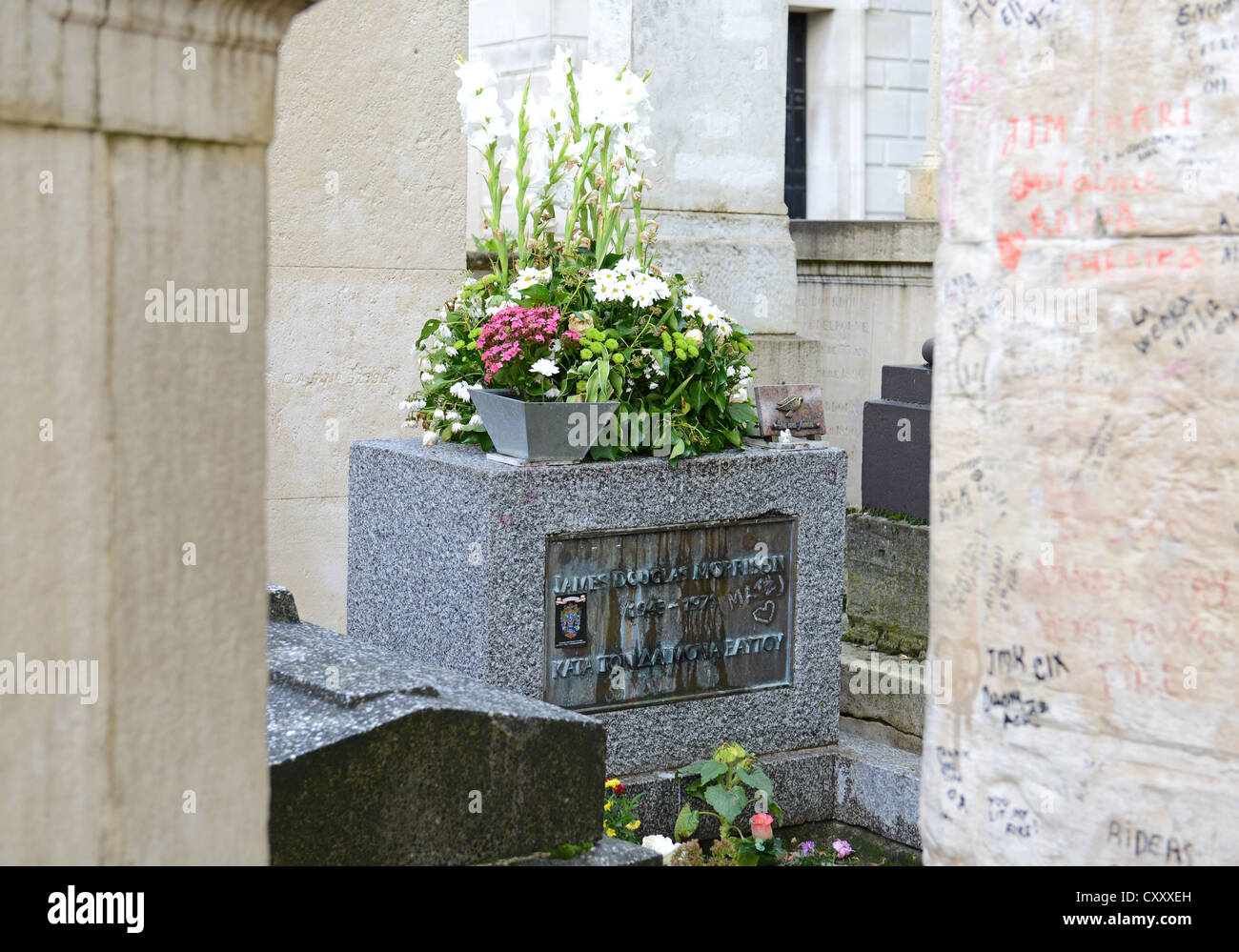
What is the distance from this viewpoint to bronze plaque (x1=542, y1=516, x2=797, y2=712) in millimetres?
4668

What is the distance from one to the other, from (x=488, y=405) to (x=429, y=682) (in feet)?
5.68

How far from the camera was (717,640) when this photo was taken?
4961 millimetres

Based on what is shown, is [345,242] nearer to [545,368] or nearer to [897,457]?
[545,368]

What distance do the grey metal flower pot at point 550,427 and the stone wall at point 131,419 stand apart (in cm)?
264

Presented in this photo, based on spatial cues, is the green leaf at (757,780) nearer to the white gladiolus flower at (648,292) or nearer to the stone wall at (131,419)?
the white gladiolus flower at (648,292)

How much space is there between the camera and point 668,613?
4.84 meters

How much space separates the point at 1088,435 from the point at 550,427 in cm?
254

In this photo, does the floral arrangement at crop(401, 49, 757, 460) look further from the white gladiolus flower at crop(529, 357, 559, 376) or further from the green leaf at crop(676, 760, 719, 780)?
the green leaf at crop(676, 760, 719, 780)

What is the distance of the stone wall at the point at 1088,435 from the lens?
213 centimetres

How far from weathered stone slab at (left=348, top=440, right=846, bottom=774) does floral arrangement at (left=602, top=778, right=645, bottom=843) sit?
0.14 meters

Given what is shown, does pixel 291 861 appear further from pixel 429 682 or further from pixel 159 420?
pixel 159 420

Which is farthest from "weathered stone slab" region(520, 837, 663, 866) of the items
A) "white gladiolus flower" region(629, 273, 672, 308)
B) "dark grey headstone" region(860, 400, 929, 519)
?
"dark grey headstone" region(860, 400, 929, 519)

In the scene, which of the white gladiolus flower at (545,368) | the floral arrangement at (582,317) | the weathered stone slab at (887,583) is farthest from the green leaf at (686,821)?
the weathered stone slab at (887,583)

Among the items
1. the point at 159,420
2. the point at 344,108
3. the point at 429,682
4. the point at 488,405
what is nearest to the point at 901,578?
the point at 488,405
